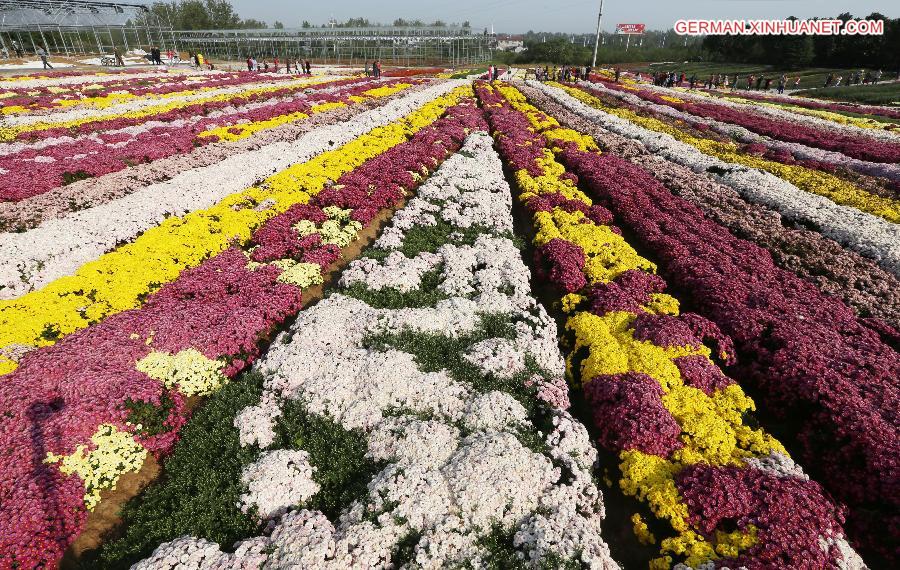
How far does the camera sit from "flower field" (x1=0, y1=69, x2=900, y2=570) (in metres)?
7.18

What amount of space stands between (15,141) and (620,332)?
31511mm

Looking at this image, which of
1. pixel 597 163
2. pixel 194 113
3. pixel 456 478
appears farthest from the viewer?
pixel 194 113

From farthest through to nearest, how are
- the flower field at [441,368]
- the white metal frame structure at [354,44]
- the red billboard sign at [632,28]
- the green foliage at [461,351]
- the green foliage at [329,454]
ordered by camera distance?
1. the red billboard sign at [632,28]
2. the white metal frame structure at [354,44]
3. the green foliage at [461,351]
4. the green foliage at [329,454]
5. the flower field at [441,368]

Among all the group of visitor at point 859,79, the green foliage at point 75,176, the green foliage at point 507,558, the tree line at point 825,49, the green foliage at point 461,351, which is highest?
the tree line at point 825,49

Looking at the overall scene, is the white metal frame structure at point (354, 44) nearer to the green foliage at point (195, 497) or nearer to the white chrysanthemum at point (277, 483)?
the green foliage at point (195, 497)

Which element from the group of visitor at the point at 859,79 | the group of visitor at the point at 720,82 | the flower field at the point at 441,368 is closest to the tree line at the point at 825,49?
the group of visitor at the point at 859,79

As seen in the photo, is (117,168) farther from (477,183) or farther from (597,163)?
(597,163)

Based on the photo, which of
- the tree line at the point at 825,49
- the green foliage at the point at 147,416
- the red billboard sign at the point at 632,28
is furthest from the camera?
the red billboard sign at the point at 632,28

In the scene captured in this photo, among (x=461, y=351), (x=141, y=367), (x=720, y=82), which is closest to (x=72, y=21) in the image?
(x=141, y=367)

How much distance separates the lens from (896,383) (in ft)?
31.8

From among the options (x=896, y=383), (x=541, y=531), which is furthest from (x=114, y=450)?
(x=896, y=383)

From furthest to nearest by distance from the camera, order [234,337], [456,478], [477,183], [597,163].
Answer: [597,163] → [477,183] → [234,337] → [456,478]

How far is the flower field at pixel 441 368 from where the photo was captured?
7.18 m

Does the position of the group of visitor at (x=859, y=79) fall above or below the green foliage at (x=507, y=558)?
above
